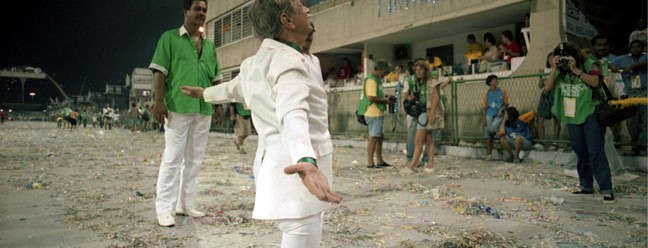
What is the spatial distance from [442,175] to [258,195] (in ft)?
19.0

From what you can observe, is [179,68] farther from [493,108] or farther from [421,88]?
[493,108]

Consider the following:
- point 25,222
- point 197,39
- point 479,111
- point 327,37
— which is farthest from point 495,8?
point 25,222

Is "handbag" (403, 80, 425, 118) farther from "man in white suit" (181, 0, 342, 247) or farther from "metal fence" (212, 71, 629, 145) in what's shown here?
"man in white suit" (181, 0, 342, 247)

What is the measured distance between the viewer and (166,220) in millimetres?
3742

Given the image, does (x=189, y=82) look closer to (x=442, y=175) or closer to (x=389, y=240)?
(x=389, y=240)

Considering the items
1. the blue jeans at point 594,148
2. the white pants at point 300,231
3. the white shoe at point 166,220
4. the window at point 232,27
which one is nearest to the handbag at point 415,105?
the blue jeans at point 594,148

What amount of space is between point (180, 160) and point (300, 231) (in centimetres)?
236

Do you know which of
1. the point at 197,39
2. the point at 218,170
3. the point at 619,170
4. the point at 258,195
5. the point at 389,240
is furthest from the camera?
the point at 218,170

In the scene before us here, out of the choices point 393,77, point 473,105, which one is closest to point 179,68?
point 473,105

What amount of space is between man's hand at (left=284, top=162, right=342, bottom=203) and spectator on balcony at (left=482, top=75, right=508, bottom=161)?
8.67 meters

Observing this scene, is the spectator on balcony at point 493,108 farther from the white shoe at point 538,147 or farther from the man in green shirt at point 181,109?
the man in green shirt at point 181,109

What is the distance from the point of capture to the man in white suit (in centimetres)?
170

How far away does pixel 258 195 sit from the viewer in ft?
6.17

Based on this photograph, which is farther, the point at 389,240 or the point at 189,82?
the point at 189,82
